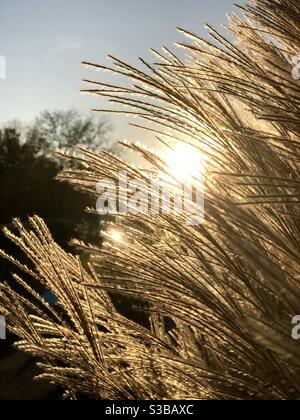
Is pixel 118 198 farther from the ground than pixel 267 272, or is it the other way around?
pixel 118 198

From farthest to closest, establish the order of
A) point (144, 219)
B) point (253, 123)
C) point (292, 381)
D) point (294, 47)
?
point (253, 123)
point (294, 47)
point (144, 219)
point (292, 381)

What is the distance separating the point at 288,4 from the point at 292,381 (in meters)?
1.04

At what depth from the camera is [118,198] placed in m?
1.27

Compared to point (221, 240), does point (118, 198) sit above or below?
above

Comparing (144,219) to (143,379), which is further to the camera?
(143,379)

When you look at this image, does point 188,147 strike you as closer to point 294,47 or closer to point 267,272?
point 294,47

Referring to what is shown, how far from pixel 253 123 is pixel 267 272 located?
2.95 ft

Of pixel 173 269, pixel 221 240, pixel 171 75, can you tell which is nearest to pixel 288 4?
pixel 171 75

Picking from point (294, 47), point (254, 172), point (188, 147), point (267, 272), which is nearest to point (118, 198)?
point (188, 147)

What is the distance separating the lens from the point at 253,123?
5.11 ft

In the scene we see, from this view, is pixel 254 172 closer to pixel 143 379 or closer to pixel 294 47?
pixel 294 47

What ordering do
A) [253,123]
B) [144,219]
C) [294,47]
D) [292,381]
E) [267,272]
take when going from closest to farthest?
[267,272] < [292,381] < [144,219] < [294,47] < [253,123]

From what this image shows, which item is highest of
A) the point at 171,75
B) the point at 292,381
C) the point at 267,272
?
the point at 171,75

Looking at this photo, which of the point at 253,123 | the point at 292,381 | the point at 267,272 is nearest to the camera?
the point at 267,272
